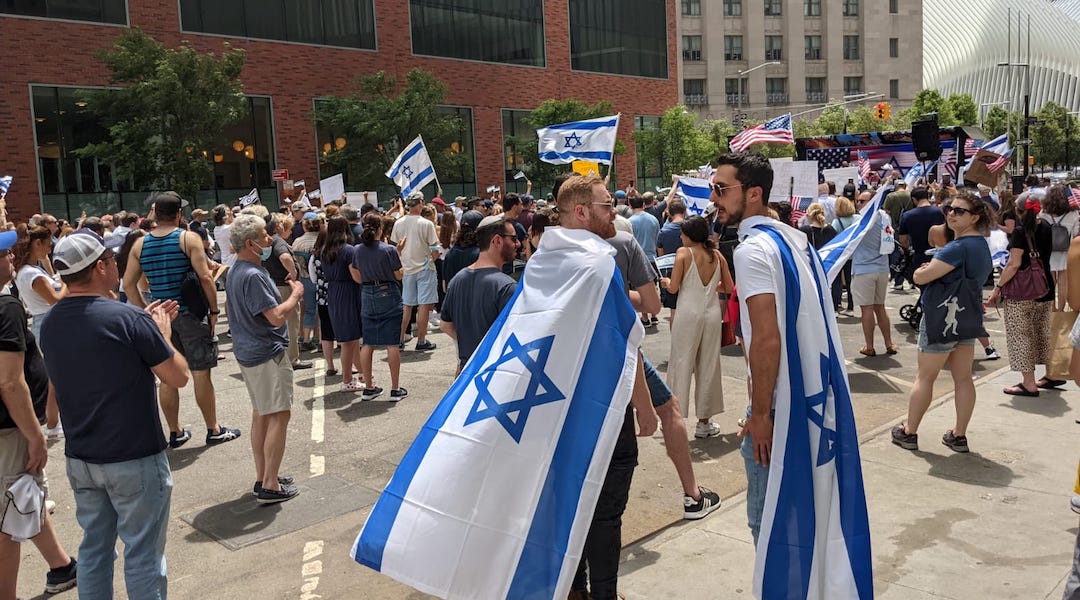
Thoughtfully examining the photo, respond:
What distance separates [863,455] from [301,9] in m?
30.4

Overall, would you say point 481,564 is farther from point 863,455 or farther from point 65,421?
point 863,455

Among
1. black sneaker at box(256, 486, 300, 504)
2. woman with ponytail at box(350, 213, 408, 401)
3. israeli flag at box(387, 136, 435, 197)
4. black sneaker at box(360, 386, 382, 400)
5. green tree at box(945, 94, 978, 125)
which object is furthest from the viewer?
green tree at box(945, 94, 978, 125)

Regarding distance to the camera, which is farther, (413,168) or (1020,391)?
(413,168)

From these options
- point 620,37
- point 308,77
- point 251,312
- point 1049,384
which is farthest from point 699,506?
point 620,37

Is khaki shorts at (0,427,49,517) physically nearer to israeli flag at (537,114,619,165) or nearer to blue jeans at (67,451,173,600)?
blue jeans at (67,451,173,600)

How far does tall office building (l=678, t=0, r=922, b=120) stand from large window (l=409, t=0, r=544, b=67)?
39509 millimetres

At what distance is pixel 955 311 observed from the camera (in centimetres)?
632

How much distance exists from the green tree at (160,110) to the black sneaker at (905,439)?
22.4 meters

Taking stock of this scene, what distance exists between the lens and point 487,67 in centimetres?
3875

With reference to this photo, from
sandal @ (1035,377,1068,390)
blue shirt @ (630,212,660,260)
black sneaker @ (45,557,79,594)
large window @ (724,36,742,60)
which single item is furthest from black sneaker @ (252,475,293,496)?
large window @ (724,36,742,60)

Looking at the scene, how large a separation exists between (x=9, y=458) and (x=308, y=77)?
98.7 feet

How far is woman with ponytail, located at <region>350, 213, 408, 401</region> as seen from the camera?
8.81 metres

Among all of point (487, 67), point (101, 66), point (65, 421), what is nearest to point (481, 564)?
point (65, 421)

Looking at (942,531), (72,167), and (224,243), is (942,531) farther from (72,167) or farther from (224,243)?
(72,167)
